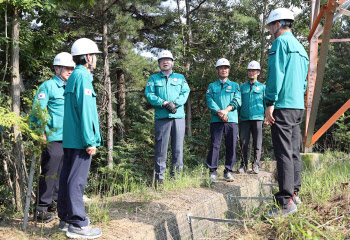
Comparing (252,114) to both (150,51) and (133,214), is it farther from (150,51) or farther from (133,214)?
(150,51)

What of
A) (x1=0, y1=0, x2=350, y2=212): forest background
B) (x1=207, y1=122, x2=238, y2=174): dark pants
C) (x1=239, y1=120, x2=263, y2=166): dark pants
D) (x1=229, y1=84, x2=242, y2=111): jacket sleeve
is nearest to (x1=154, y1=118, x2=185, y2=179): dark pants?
(x1=207, y1=122, x2=238, y2=174): dark pants

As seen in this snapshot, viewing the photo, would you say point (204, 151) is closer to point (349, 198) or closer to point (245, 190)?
point (245, 190)

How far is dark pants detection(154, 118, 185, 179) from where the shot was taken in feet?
16.0

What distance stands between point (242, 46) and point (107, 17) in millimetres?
6058

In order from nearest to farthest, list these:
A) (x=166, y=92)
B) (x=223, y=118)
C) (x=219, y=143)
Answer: (x=166, y=92)
(x=223, y=118)
(x=219, y=143)

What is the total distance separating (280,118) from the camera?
10.7 ft

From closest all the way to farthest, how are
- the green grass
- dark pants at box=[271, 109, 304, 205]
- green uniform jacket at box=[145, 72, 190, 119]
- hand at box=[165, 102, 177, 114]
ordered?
the green grass
dark pants at box=[271, 109, 304, 205]
hand at box=[165, 102, 177, 114]
green uniform jacket at box=[145, 72, 190, 119]

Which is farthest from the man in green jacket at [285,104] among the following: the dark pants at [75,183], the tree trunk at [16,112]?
the tree trunk at [16,112]

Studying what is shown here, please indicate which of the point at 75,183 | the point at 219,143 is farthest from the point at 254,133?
the point at 75,183

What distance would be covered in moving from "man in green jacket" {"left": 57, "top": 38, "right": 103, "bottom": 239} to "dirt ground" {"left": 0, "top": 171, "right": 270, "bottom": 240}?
25 cm

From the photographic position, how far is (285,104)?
3273mm

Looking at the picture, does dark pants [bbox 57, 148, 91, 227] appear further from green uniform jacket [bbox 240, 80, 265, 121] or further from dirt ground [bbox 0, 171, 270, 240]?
green uniform jacket [bbox 240, 80, 265, 121]

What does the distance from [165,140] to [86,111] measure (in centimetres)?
214

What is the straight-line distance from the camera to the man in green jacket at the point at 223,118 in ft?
17.5
